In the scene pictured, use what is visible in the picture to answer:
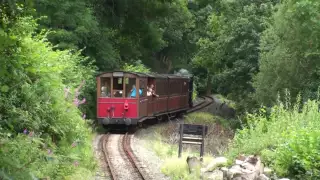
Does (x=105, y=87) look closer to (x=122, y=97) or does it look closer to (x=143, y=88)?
(x=122, y=97)

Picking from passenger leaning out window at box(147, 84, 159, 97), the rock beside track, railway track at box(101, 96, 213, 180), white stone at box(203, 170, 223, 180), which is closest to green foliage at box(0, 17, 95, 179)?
railway track at box(101, 96, 213, 180)

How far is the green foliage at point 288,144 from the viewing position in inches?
323

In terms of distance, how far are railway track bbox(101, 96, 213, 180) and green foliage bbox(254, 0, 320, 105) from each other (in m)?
→ 7.53

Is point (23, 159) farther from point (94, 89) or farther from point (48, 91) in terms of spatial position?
point (94, 89)

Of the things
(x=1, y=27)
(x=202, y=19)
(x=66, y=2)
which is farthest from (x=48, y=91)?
(x=202, y=19)

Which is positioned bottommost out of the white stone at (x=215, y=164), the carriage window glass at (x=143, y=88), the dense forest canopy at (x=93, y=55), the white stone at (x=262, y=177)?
Result: the white stone at (x=215, y=164)

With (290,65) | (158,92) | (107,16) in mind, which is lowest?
(158,92)

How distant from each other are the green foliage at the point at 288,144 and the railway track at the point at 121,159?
2.67 meters

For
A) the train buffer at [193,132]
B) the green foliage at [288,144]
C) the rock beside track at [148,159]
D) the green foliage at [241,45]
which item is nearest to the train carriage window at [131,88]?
the rock beside track at [148,159]

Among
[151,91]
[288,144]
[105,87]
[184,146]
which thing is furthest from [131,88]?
[288,144]

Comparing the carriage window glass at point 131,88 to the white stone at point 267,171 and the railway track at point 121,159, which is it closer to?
the railway track at point 121,159

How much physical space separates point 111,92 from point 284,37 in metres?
8.10

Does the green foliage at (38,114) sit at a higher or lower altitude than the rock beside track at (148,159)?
higher

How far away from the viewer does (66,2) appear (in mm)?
22859
